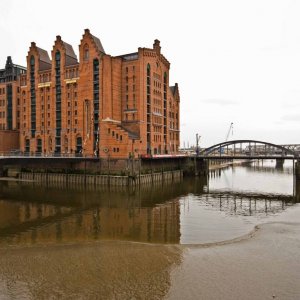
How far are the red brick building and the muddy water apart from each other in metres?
31.0

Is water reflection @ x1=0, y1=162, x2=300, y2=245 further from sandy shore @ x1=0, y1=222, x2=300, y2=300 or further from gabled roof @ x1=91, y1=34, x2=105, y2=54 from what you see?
gabled roof @ x1=91, y1=34, x2=105, y2=54

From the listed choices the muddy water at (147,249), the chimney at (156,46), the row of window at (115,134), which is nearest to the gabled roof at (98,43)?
the chimney at (156,46)

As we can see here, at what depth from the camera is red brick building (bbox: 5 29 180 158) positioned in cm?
7744

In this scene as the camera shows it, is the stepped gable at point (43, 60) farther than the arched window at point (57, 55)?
Yes

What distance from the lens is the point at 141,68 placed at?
79438 millimetres

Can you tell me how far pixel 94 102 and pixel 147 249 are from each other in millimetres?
60326

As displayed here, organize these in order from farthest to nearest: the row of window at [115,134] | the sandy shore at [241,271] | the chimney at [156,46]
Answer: the chimney at [156,46], the row of window at [115,134], the sandy shore at [241,271]

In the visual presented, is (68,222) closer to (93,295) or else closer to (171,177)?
(93,295)

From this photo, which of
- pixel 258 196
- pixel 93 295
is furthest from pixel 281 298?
pixel 258 196

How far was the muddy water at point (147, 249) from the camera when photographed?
17.8 metres

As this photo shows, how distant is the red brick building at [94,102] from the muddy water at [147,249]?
3100 cm

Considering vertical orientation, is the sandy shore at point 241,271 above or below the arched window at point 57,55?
below

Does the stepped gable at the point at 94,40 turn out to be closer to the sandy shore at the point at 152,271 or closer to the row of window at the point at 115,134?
the row of window at the point at 115,134

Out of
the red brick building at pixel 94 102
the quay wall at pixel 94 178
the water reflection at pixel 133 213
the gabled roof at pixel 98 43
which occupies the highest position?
the gabled roof at pixel 98 43
